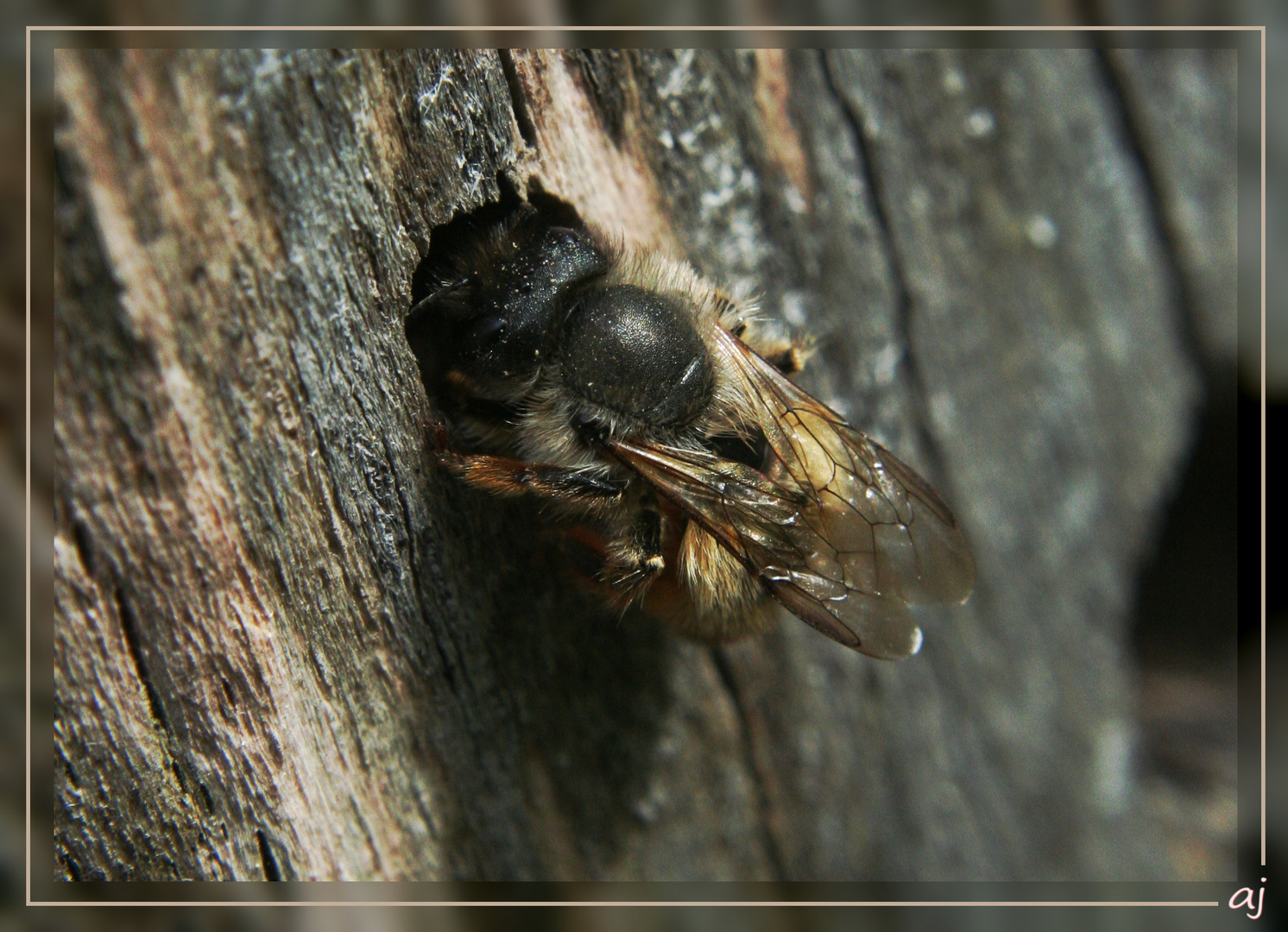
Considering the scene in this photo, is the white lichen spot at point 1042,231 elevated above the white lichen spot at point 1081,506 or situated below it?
above

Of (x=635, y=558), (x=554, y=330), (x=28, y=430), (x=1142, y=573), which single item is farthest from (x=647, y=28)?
(x=1142, y=573)

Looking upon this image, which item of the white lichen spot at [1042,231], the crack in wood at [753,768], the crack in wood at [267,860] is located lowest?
the crack in wood at [753,768]

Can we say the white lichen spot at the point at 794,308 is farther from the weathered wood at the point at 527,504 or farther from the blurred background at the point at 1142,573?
the blurred background at the point at 1142,573

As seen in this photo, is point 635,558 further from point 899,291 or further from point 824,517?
point 899,291

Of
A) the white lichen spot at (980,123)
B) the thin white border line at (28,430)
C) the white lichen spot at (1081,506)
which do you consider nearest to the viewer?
the thin white border line at (28,430)

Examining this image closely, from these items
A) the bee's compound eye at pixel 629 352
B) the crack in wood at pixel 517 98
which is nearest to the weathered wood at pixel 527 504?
the crack in wood at pixel 517 98

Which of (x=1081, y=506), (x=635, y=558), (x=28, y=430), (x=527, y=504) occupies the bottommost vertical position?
(x=1081, y=506)
